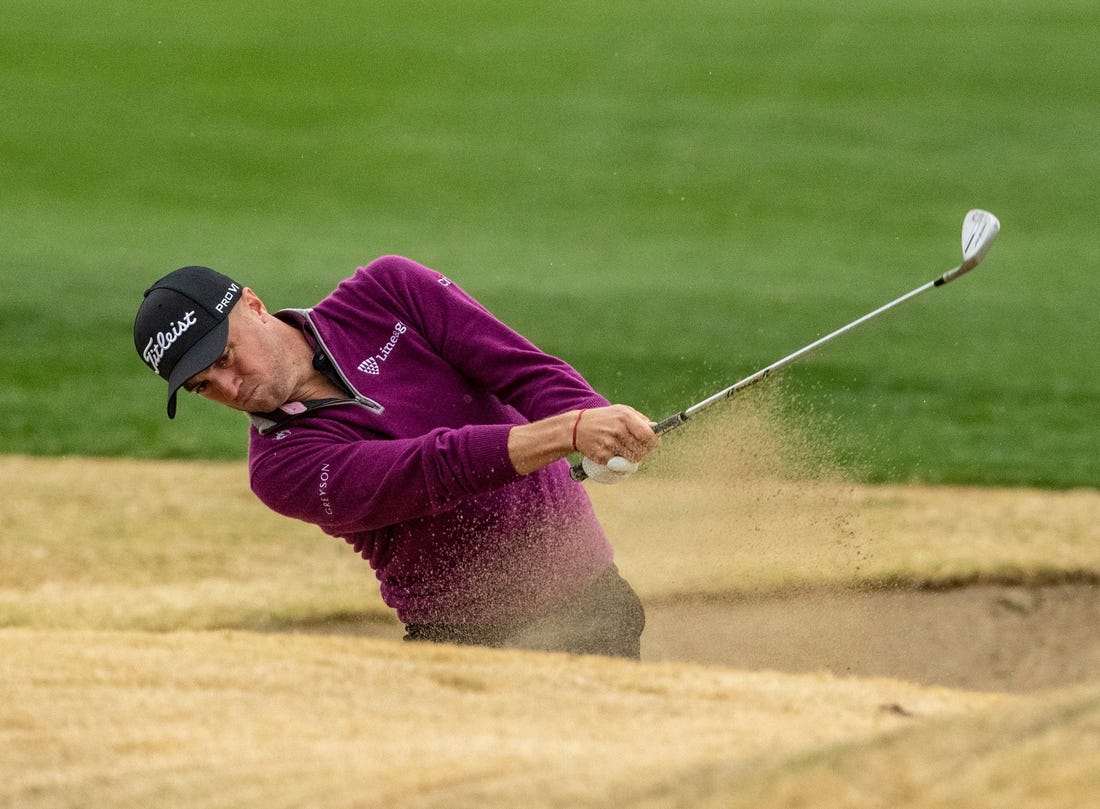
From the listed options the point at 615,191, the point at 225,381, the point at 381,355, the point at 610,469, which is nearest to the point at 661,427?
the point at 610,469

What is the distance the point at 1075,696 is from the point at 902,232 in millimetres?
10075

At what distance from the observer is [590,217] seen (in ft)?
40.4

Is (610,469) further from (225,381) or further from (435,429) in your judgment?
(225,381)

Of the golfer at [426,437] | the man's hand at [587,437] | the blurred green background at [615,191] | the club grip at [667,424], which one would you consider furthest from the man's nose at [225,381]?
the blurred green background at [615,191]

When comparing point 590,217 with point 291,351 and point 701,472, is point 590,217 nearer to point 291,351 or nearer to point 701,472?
point 701,472

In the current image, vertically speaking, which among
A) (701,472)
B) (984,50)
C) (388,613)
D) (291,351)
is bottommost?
(388,613)

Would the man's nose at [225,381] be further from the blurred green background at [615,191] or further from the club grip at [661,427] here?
the blurred green background at [615,191]

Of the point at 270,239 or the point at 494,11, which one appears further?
the point at 494,11

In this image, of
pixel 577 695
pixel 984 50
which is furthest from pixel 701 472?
pixel 984 50

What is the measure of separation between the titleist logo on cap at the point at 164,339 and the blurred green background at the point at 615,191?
135 inches

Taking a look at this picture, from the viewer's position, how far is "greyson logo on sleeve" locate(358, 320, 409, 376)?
11.5ft

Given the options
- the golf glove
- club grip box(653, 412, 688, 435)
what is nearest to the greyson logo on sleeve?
the golf glove

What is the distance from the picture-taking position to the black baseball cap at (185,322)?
325cm

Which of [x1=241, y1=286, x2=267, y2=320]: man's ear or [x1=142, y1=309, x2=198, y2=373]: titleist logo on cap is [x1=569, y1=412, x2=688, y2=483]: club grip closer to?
[x1=241, y1=286, x2=267, y2=320]: man's ear
